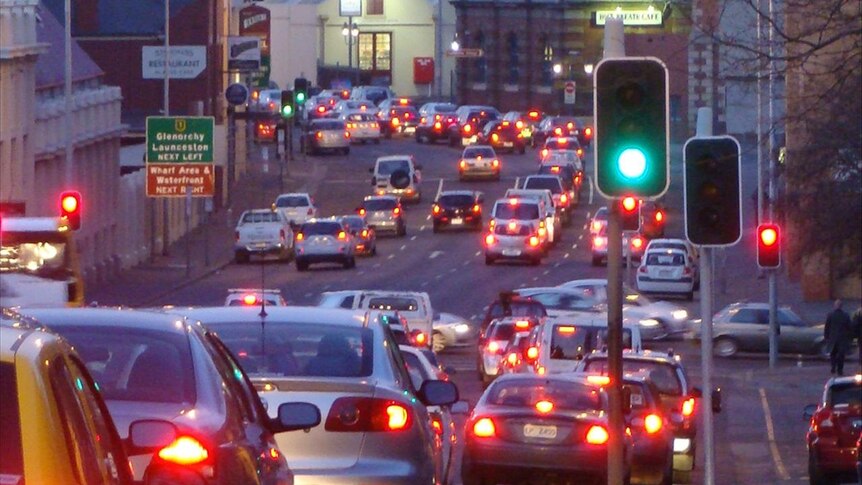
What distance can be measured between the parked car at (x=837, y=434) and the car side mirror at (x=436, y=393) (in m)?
9.48

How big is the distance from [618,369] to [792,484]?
40.3 ft

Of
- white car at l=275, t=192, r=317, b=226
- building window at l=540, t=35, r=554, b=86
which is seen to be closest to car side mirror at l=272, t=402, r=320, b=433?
white car at l=275, t=192, r=317, b=226

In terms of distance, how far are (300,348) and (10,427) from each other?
5803 millimetres

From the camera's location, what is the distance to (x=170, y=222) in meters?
60.4

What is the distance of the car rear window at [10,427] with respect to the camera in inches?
183

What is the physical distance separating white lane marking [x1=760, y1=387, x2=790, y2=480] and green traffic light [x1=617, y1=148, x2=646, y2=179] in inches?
537

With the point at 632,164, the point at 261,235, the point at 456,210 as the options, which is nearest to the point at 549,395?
the point at 632,164

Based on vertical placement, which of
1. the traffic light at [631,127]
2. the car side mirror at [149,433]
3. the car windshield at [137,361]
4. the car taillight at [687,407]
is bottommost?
the car taillight at [687,407]

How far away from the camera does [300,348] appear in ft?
34.4

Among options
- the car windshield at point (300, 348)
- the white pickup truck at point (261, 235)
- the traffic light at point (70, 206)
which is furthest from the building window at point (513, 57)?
the car windshield at point (300, 348)

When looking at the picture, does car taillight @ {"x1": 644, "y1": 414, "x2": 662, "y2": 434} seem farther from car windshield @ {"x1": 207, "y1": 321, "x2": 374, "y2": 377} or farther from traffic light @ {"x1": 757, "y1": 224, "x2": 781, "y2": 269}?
traffic light @ {"x1": 757, "y1": 224, "x2": 781, "y2": 269}

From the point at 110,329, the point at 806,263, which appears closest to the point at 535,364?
the point at 110,329

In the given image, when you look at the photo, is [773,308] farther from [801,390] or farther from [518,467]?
[518,467]

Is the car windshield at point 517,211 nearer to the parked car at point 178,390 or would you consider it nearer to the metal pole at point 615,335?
the metal pole at point 615,335
